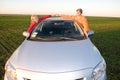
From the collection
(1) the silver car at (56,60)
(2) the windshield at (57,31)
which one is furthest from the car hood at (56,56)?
(2) the windshield at (57,31)

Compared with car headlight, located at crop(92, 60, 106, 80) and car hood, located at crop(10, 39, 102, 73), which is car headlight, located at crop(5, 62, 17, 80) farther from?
car headlight, located at crop(92, 60, 106, 80)

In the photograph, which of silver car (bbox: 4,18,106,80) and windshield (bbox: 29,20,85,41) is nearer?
silver car (bbox: 4,18,106,80)

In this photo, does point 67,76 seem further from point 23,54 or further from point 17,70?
point 23,54

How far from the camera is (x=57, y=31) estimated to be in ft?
19.9

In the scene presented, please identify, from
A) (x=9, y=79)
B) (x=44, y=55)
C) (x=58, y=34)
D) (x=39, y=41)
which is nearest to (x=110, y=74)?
→ (x=58, y=34)

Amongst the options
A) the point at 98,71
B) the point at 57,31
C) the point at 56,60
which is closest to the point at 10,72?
the point at 56,60

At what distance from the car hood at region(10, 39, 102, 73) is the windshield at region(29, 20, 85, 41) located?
331 mm

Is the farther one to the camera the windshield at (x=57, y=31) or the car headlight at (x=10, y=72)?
the windshield at (x=57, y=31)

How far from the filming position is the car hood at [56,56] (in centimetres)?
411

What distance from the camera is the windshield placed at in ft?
18.6

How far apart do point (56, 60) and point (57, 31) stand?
1.84 m

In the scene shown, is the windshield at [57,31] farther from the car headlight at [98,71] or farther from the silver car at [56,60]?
the car headlight at [98,71]

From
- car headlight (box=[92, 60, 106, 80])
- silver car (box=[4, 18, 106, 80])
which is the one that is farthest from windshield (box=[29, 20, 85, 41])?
car headlight (box=[92, 60, 106, 80])

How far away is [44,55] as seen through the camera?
15.0ft
